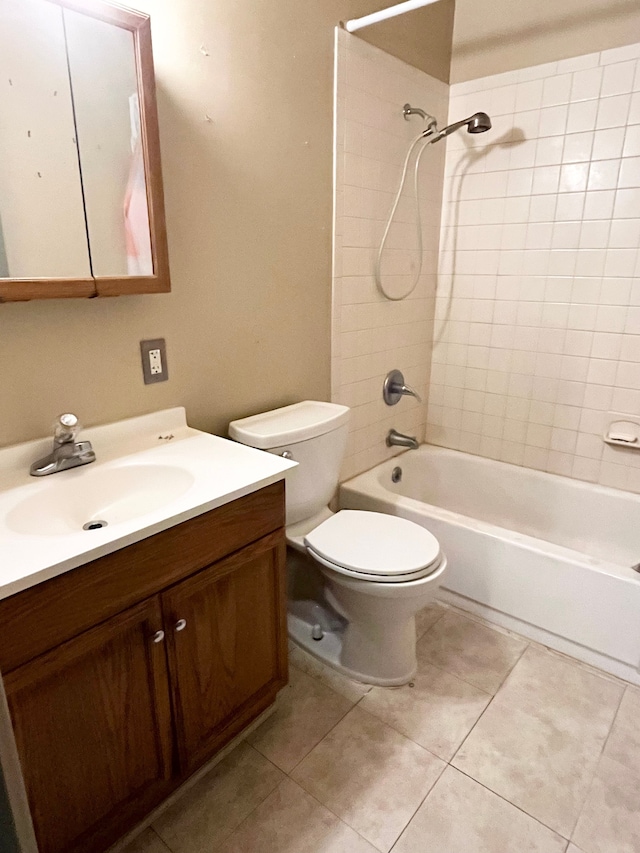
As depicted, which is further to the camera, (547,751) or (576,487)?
(576,487)

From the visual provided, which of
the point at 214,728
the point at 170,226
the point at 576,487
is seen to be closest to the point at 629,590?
the point at 576,487

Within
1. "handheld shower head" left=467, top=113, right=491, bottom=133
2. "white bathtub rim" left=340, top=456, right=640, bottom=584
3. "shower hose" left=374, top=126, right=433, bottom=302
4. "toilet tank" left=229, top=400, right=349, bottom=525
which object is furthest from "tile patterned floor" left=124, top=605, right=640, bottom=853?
"handheld shower head" left=467, top=113, right=491, bottom=133

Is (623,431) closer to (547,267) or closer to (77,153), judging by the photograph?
(547,267)

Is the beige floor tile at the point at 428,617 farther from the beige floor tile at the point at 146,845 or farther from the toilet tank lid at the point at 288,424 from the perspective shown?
the beige floor tile at the point at 146,845

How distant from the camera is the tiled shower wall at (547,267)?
6.57ft

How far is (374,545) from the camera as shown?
1648 millimetres

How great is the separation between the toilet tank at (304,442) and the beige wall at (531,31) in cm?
163

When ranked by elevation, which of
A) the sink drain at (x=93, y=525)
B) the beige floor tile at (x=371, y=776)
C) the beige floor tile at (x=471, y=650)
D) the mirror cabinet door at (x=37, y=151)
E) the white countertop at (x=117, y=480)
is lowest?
the beige floor tile at (x=371, y=776)

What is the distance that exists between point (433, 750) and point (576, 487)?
129cm

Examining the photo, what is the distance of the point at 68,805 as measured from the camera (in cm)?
103

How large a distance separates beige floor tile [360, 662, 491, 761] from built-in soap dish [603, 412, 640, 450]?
3.83ft

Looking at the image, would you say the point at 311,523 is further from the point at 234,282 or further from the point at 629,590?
the point at 629,590

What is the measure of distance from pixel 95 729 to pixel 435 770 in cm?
91

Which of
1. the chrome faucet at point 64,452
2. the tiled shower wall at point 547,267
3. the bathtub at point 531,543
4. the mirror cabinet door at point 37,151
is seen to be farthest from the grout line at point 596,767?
the mirror cabinet door at point 37,151
